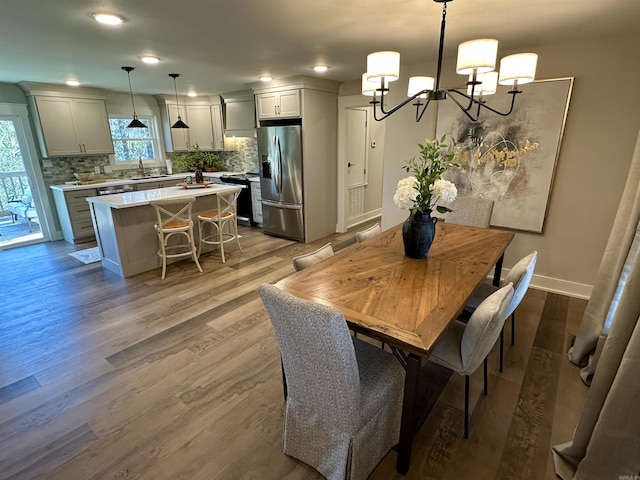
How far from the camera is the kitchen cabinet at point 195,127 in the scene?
6199 millimetres

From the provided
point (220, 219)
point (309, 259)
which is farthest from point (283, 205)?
point (309, 259)

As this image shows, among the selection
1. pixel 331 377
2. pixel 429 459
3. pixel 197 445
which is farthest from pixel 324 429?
pixel 197 445

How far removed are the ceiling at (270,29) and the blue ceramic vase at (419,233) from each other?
1327 mm

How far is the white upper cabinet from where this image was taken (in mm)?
6254

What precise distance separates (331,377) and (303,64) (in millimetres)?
3533

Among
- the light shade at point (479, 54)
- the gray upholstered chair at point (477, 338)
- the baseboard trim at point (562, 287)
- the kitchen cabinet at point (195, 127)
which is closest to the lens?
the gray upholstered chair at point (477, 338)

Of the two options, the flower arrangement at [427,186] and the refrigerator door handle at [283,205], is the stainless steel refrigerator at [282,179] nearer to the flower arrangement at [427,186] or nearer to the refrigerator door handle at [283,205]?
the refrigerator door handle at [283,205]

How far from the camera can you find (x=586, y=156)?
9.73ft

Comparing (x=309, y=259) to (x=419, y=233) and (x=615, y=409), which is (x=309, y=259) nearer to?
(x=419, y=233)

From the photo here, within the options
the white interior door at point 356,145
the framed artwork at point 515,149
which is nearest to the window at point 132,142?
the white interior door at point 356,145

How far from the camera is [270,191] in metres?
5.21

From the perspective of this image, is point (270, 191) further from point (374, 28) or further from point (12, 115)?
point (12, 115)

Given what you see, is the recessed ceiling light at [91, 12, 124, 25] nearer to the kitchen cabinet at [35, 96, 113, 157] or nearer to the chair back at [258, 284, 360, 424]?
the chair back at [258, 284, 360, 424]

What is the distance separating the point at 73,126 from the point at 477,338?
247 inches
